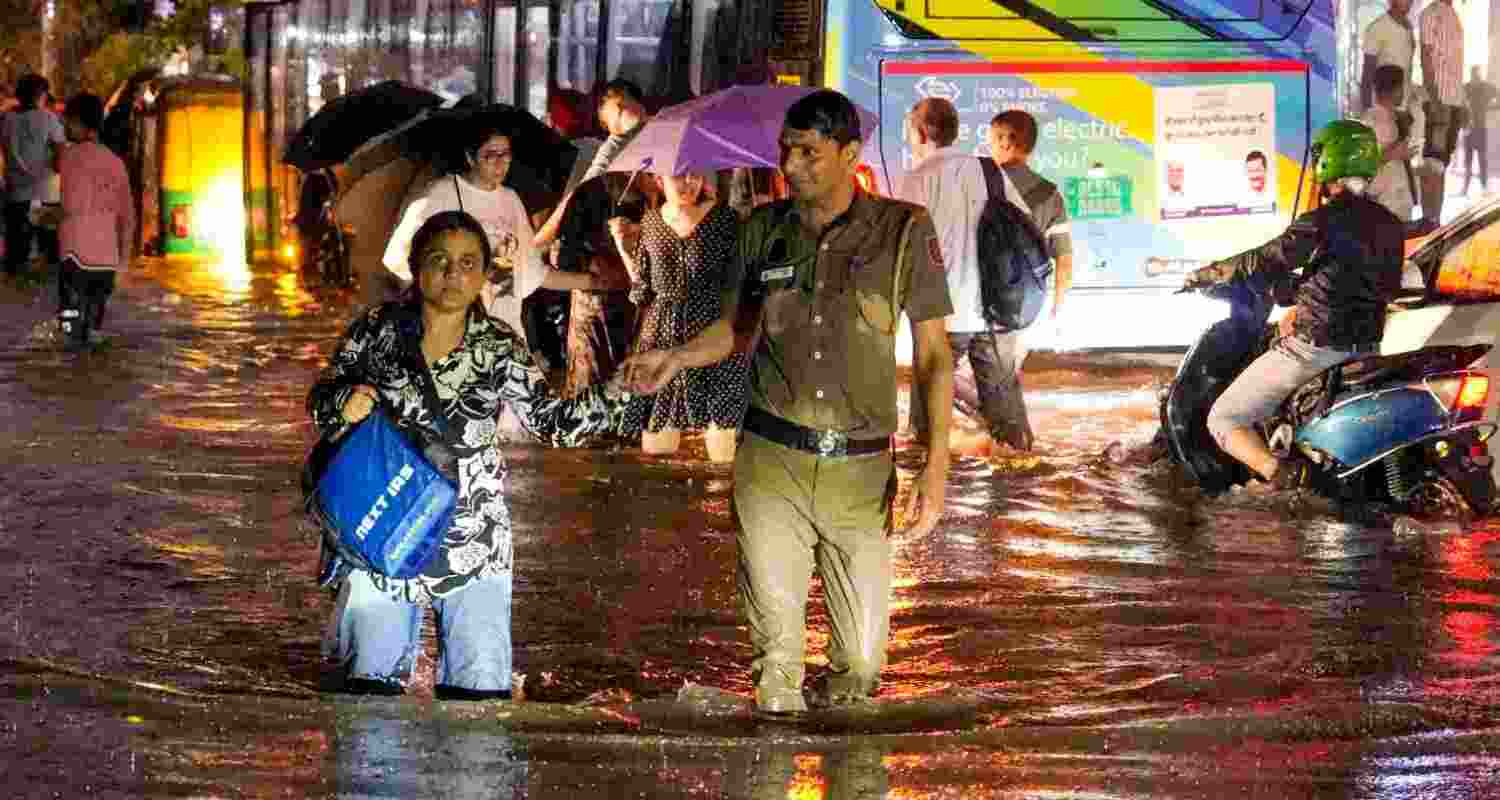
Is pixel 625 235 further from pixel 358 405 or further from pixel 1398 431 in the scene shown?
pixel 358 405

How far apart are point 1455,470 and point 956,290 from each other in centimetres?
272

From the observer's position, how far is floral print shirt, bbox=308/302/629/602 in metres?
6.72

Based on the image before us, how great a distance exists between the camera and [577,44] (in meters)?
19.6

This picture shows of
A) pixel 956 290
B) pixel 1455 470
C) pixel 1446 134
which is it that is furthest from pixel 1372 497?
pixel 1446 134

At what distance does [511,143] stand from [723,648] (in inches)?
238

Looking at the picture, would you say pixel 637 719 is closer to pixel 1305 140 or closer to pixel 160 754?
pixel 160 754

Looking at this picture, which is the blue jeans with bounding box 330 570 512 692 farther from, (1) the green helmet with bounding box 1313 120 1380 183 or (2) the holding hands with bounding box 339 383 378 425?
(1) the green helmet with bounding box 1313 120 1380 183

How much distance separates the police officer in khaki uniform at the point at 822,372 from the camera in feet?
22.8

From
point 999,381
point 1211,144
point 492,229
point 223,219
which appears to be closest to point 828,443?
point 492,229

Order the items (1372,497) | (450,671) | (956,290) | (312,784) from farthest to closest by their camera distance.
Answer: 1. (956,290)
2. (1372,497)
3. (450,671)
4. (312,784)

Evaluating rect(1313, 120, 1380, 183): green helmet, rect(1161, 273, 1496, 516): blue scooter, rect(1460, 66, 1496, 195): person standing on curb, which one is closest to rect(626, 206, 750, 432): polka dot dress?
rect(1161, 273, 1496, 516): blue scooter

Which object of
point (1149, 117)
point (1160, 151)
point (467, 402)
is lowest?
point (467, 402)

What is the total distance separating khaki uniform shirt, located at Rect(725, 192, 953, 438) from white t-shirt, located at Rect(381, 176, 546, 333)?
4.05 meters

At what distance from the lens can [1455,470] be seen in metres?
10.7
